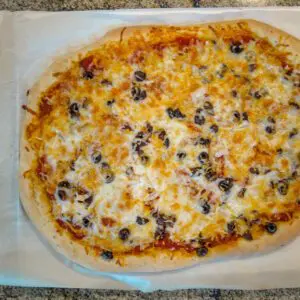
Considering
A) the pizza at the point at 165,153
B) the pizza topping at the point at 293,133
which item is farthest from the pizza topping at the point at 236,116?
the pizza topping at the point at 293,133

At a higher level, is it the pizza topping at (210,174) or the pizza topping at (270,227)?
the pizza topping at (210,174)

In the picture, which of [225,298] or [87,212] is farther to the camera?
[225,298]

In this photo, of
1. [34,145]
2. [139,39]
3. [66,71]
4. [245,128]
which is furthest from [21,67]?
[245,128]

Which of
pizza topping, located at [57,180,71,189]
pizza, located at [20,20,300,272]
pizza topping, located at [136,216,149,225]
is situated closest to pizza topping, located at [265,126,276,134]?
pizza, located at [20,20,300,272]

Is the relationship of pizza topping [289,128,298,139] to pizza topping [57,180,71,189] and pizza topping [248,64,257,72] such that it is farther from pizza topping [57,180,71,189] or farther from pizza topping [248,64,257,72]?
pizza topping [57,180,71,189]

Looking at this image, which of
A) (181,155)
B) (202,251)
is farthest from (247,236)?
(181,155)

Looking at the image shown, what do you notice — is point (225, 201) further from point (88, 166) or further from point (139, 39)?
point (139, 39)

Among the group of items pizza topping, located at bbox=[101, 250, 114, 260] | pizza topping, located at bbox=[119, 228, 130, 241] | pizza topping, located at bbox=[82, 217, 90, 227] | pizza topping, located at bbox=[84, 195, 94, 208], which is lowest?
pizza topping, located at bbox=[101, 250, 114, 260]

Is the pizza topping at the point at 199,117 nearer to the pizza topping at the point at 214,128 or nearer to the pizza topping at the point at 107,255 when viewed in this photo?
the pizza topping at the point at 214,128
